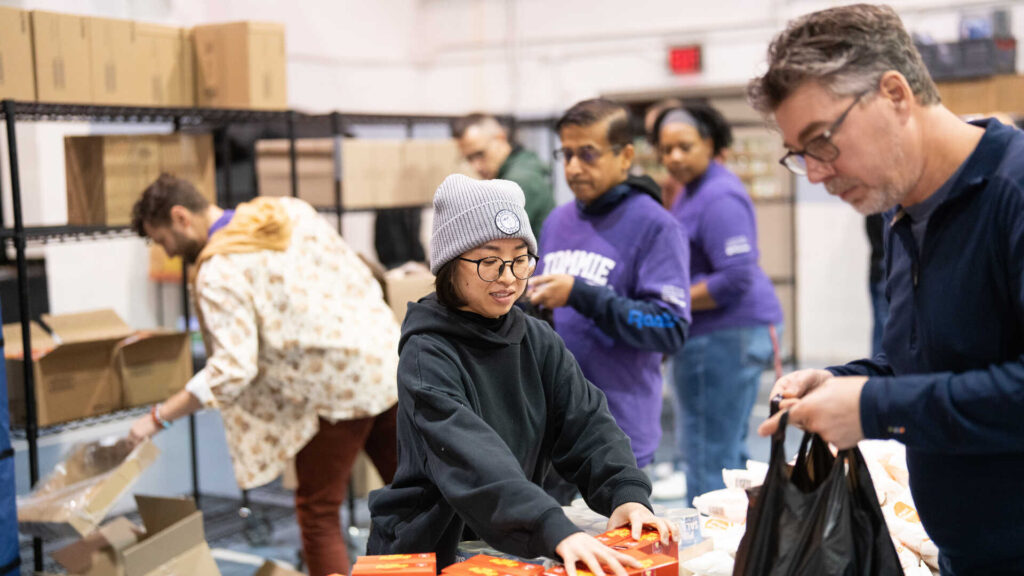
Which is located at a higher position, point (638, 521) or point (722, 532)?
point (638, 521)

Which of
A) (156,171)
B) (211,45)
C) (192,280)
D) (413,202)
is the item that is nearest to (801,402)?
(192,280)

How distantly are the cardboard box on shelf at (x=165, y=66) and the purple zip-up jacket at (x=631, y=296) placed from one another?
241cm

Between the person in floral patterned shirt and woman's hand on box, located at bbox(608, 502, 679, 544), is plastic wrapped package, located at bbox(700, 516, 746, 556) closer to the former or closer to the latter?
woman's hand on box, located at bbox(608, 502, 679, 544)

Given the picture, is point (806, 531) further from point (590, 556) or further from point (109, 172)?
point (109, 172)

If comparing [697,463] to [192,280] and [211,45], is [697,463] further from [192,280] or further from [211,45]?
[211,45]

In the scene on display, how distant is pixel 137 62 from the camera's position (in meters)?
4.30

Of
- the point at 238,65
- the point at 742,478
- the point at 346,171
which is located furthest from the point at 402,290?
the point at 742,478

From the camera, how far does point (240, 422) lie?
11.7 feet

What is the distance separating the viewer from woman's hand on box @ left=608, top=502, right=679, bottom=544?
5.57ft

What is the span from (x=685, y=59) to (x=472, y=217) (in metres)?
6.92

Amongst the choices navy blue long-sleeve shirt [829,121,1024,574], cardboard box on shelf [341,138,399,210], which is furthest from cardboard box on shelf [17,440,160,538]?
navy blue long-sleeve shirt [829,121,1024,574]

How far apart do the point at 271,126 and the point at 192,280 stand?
2531 mm

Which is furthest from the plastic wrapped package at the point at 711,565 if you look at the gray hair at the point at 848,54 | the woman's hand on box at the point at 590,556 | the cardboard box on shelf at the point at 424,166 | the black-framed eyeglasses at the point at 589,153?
the cardboard box on shelf at the point at 424,166

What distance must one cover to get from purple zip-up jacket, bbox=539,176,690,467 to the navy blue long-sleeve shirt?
1270 mm
